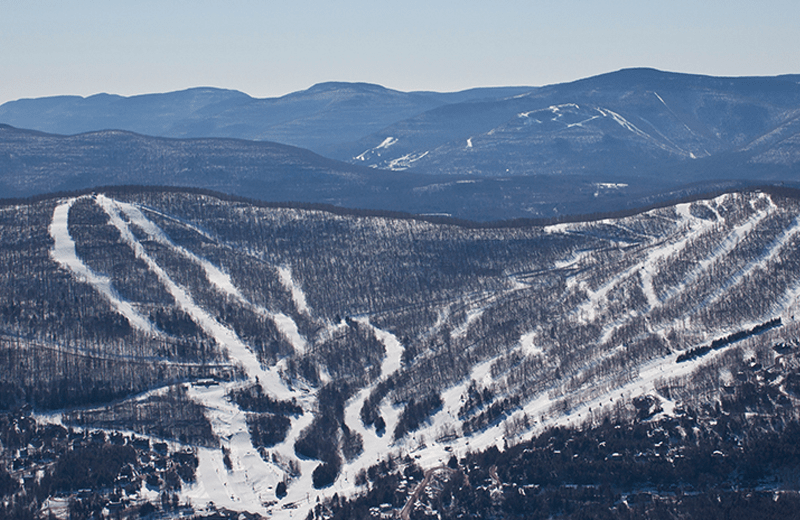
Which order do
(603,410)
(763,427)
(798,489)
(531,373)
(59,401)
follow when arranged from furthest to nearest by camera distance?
(531,373) < (59,401) < (603,410) < (763,427) < (798,489)

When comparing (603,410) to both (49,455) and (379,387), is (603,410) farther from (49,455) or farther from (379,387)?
(49,455)

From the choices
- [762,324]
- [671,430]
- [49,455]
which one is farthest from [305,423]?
[762,324]

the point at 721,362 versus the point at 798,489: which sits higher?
the point at 721,362

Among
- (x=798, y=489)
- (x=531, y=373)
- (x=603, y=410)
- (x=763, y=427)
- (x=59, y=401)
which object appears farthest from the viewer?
(x=531, y=373)

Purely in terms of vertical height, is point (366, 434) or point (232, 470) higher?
point (366, 434)

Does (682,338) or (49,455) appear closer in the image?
(49,455)

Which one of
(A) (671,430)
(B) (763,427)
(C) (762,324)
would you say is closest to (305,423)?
(A) (671,430)

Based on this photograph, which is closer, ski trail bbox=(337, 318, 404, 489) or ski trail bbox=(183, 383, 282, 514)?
ski trail bbox=(183, 383, 282, 514)

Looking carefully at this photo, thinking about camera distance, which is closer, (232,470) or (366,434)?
(232,470)

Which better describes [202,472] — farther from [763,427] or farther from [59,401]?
[763,427]

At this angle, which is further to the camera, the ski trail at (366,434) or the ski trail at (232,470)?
the ski trail at (366,434)
